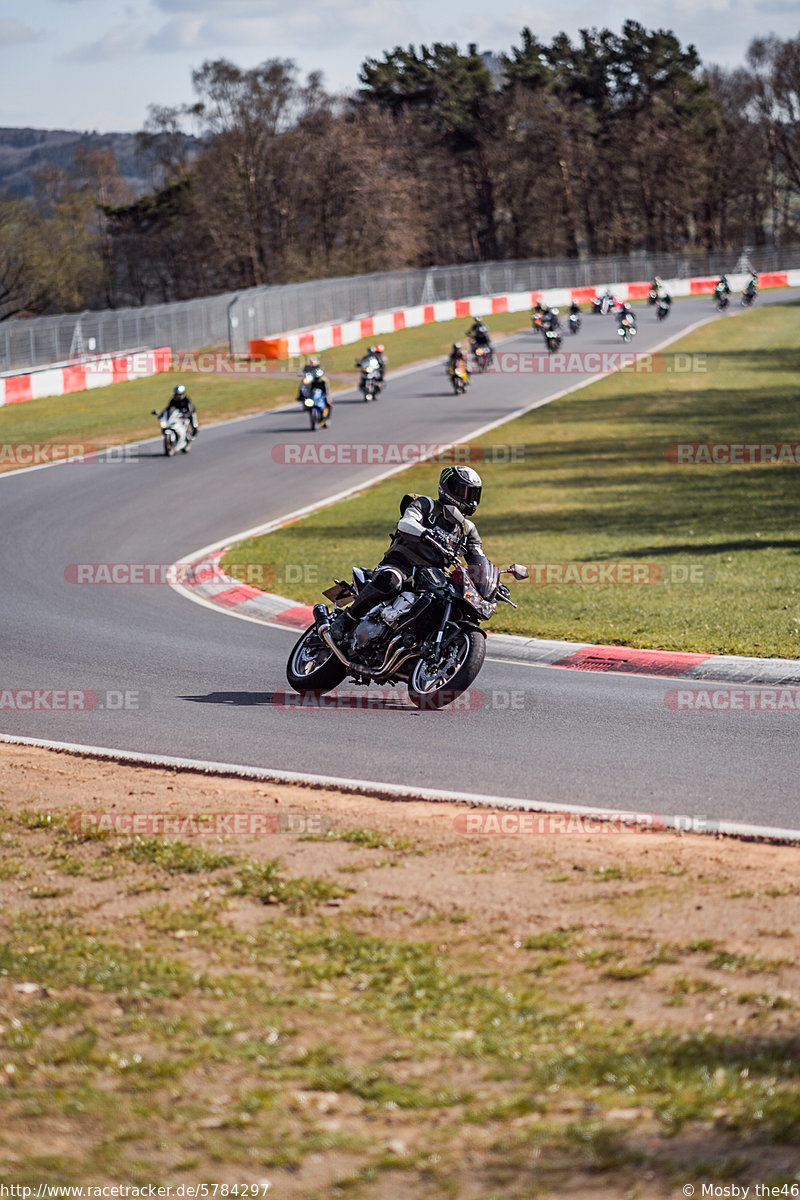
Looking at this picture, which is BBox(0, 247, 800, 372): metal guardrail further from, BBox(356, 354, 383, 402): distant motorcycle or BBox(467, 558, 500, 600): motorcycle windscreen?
BBox(467, 558, 500, 600): motorcycle windscreen

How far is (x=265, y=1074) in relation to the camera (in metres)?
4.52

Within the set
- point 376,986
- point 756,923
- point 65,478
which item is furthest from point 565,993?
point 65,478

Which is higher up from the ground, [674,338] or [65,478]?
[674,338]

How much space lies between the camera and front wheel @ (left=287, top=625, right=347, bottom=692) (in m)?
11.1

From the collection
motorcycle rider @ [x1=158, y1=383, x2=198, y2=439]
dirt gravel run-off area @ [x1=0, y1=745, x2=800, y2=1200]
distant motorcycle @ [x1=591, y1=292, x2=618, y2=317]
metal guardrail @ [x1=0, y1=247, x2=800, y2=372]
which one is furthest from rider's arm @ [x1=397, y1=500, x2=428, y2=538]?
distant motorcycle @ [x1=591, y1=292, x2=618, y2=317]

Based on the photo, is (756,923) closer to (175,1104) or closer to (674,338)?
(175,1104)

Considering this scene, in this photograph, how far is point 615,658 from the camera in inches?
488

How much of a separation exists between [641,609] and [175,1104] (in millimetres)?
10999
